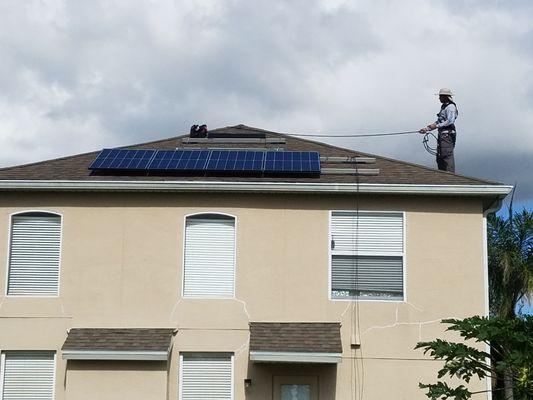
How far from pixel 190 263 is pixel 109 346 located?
198 centimetres

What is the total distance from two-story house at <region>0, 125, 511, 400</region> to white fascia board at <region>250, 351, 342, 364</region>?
0.88 ft

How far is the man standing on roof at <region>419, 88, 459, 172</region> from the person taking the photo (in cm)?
1622

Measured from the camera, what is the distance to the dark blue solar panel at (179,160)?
1491cm

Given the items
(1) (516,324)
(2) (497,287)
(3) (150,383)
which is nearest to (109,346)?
(3) (150,383)

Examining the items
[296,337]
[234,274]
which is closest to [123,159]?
[234,274]

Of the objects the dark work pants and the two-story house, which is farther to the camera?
the dark work pants

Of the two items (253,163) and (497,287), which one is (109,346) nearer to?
(253,163)

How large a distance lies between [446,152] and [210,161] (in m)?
4.58

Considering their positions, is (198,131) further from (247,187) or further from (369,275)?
(369,275)

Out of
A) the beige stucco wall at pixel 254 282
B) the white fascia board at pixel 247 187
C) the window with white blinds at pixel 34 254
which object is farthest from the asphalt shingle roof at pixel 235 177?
the window with white blinds at pixel 34 254

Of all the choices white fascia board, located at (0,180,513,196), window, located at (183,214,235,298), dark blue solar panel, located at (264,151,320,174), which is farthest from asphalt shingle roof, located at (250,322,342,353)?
dark blue solar panel, located at (264,151,320,174)

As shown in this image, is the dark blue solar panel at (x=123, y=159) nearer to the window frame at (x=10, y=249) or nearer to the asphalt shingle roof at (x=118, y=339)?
the window frame at (x=10, y=249)

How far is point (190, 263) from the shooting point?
1456 cm

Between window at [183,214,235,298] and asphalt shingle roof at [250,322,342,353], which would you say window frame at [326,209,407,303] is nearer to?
asphalt shingle roof at [250,322,342,353]
